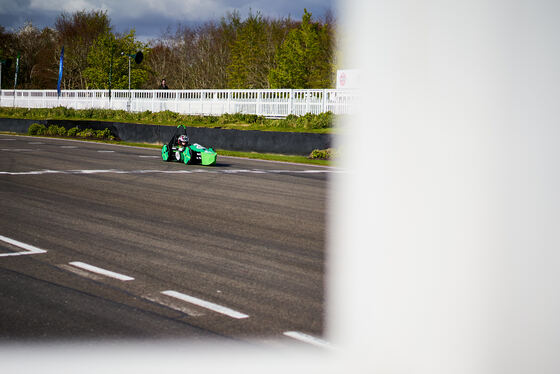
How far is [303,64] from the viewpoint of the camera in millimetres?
56812

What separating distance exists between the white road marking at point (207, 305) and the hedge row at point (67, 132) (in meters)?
26.4

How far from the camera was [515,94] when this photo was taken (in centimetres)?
164

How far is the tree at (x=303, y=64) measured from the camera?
56281mm

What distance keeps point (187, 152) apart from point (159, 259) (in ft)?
36.7

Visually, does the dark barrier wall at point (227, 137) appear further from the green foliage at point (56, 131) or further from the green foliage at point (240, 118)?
the green foliage at point (240, 118)

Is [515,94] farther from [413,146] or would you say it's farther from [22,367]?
[22,367]

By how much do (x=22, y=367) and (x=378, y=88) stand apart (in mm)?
2857

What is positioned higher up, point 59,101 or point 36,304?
point 59,101

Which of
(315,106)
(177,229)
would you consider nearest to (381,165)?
(177,229)

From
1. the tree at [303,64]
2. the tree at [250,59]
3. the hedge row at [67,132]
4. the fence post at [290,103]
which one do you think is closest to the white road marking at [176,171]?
the fence post at [290,103]

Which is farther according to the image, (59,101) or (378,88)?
(59,101)

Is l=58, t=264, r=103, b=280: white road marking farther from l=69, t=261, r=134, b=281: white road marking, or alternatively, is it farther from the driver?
the driver

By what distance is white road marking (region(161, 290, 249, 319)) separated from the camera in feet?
15.2

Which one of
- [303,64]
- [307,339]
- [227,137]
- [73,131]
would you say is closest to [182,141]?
[227,137]
